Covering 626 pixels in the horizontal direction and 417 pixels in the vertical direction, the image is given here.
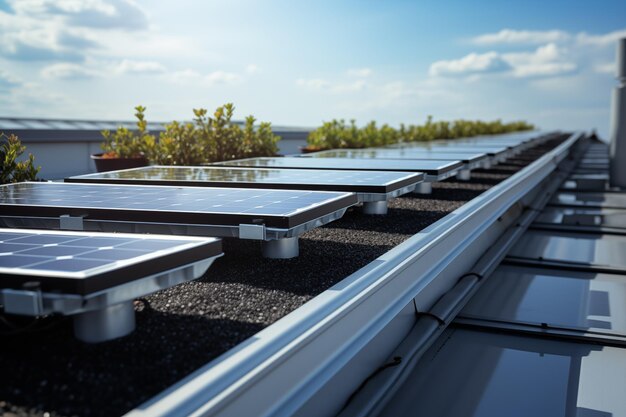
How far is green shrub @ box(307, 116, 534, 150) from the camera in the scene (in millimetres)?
17328

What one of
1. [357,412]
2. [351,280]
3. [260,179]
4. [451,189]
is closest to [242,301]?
[351,280]

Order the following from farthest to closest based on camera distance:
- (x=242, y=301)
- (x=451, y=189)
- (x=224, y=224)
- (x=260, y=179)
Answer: (x=451, y=189) → (x=260, y=179) → (x=224, y=224) → (x=242, y=301)

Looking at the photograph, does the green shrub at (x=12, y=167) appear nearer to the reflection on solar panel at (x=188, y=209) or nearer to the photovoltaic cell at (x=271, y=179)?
the photovoltaic cell at (x=271, y=179)

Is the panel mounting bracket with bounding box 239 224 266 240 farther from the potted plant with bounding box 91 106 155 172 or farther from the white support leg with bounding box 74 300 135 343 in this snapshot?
the potted plant with bounding box 91 106 155 172

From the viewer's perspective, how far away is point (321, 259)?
5.14 m

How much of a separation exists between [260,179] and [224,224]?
2556 mm

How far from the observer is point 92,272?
9.49 feet

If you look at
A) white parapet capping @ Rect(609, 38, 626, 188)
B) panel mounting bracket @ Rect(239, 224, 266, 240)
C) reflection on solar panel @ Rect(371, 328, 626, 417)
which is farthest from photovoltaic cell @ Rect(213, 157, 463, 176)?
white parapet capping @ Rect(609, 38, 626, 188)

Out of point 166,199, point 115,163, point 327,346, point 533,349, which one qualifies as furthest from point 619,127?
point 327,346

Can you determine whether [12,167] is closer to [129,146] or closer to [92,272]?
[129,146]

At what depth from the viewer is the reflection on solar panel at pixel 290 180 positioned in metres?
6.68

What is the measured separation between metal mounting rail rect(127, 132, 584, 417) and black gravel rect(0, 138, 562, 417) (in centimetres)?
19

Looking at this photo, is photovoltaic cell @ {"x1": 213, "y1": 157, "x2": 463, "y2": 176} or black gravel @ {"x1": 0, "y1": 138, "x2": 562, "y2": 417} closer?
black gravel @ {"x1": 0, "y1": 138, "x2": 562, "y2": 417}

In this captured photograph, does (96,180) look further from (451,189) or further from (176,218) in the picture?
(451,189)
